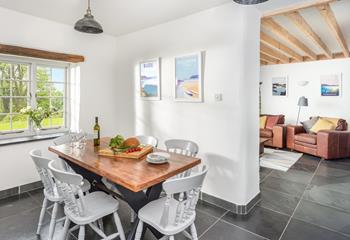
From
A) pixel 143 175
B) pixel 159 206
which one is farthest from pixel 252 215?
pixel 143 175

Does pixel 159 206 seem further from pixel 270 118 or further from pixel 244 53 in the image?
pixel 270 118

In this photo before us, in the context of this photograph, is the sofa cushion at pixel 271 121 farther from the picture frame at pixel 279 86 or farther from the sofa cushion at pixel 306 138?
the picture frame at pixel 279 86

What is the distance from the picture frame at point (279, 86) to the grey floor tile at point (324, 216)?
16.0ft

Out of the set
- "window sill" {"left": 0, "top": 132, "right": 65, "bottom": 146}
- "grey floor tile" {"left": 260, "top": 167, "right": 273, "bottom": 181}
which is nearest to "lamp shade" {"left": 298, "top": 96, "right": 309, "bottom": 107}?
"grey floor tile" {"left": 260, "top": 167, "right": 273, "bottom": 181}

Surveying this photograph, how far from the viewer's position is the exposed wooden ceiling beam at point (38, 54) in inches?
110

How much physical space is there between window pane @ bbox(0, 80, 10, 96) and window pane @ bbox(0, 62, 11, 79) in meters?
0.07

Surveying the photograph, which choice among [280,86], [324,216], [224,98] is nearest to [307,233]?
[324,216]

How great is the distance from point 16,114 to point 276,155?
5.18 m

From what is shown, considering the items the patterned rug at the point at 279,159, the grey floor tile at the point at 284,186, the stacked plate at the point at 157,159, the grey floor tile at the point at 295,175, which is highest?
the stacked plate at the point at 157,159

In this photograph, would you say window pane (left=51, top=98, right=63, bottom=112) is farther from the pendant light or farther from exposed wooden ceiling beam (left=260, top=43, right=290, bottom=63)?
exposed wooden ceiling beam (left=260, top=43, right=290, bottom=63)

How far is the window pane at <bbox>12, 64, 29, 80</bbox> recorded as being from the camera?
10.2 ft

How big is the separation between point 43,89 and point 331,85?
22.9 ft

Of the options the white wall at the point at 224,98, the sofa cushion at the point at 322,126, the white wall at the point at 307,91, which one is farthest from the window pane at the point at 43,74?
the white wall at the point at 307,91

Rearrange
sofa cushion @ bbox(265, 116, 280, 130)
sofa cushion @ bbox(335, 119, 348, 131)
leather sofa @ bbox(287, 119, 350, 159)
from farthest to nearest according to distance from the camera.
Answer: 1. sofa cushion @ bbox(265, 116, 280, 130)
2. sofa cushion @ bbox(335, 119, 348, 131)
3. leather sofa @ bbox(287, 119, 350, 159)
